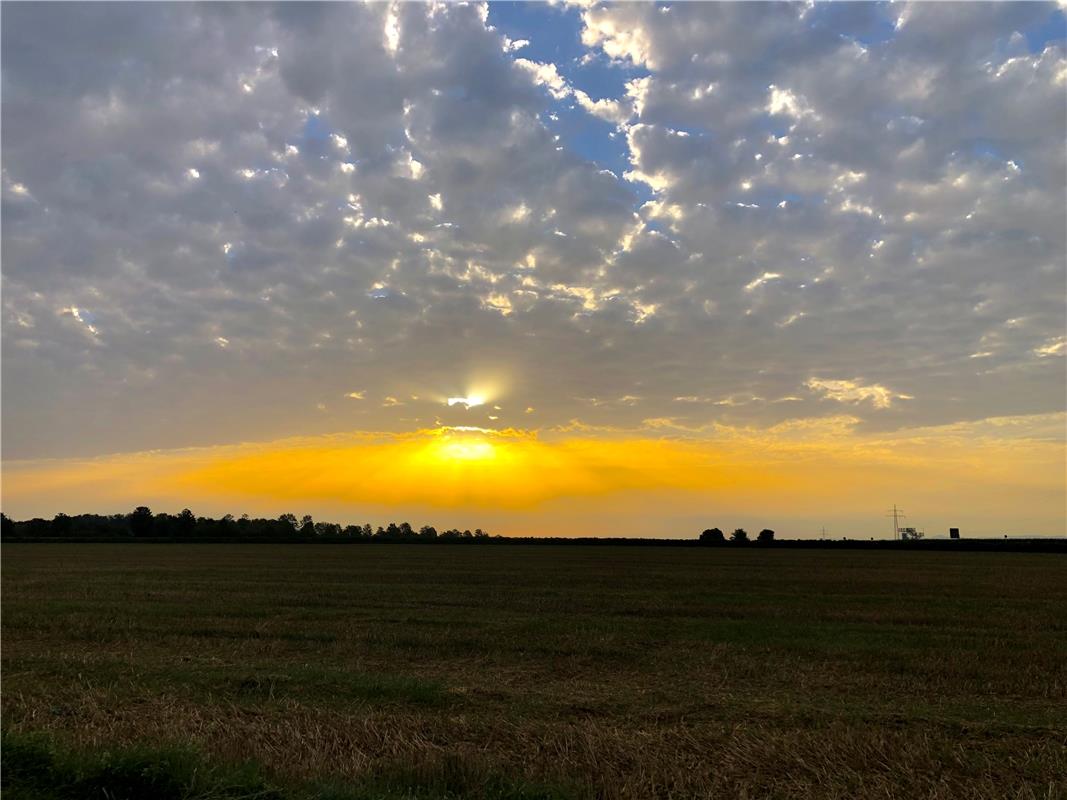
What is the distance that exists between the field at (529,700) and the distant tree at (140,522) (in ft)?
538

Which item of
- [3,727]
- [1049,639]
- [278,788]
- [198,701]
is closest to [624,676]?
[198,701]

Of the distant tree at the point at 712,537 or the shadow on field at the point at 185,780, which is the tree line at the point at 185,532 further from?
the shadow on field at the point at 185,780

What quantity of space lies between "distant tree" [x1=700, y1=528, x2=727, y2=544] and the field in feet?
438

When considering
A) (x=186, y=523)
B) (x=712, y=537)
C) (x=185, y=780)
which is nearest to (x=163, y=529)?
(x=186, y=523)

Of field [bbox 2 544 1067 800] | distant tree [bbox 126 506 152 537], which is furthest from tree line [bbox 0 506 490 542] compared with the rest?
field [bbox 2 544 1067 800]

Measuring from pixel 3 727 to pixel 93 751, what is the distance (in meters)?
2.62

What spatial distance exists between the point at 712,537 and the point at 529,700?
526 ft

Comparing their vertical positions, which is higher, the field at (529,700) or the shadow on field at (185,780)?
the shadow on field at (185,780)

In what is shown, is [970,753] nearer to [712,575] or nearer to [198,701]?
[198,701]

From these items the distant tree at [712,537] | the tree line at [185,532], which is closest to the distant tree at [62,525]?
the tree line at [185,532]

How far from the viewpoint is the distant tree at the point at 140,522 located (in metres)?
174

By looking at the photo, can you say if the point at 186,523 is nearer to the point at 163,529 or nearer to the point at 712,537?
the point at 163,529

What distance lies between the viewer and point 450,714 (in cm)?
1175

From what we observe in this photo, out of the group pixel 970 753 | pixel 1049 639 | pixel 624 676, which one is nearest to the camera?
pixel 970 753
